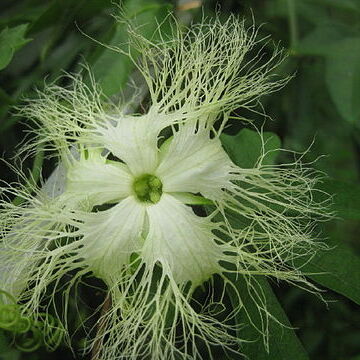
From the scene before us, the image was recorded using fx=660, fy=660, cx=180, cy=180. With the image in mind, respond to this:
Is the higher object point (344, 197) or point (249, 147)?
point (249, 147)

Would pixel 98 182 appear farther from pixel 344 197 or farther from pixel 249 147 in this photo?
pixel 344 197

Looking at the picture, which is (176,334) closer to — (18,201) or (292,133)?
(18,201)

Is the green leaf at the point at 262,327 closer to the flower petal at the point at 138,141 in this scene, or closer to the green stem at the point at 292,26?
the flower petal at the point at 138,141

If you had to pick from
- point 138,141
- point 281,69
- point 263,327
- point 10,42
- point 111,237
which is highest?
point 10,42

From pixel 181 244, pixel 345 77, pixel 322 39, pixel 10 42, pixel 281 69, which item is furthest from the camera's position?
pixel 281 69

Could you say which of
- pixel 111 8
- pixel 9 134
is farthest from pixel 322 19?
pixel 9 134

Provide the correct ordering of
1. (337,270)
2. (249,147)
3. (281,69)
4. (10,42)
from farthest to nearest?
(281,69) < (10,42) < (249,147) < (337,270)

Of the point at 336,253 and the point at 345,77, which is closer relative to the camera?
the point at 336,253

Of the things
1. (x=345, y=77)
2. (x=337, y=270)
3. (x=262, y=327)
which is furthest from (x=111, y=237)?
(x=345, y=77)
